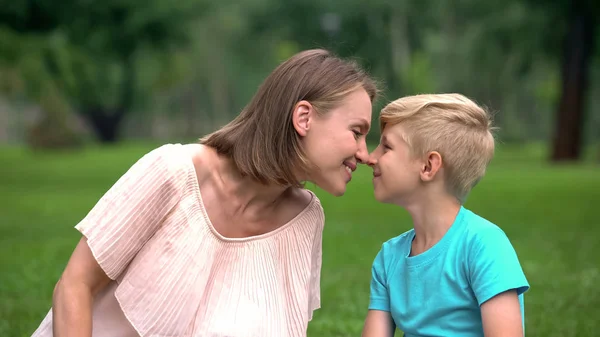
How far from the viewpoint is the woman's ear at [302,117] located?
10.5ft

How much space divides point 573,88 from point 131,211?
73.4ft

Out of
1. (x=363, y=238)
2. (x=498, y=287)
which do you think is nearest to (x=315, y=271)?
(x=498, y=287)

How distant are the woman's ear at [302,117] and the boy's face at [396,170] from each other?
0.27 m

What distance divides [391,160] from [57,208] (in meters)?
11.5

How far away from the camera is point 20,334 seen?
4836 millimetres

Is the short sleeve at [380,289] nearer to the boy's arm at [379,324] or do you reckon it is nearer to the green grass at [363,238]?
the boy's arm at [379,324]

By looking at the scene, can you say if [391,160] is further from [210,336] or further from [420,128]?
[210,336]

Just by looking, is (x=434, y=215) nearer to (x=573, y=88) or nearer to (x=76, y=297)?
(x=76, y=297)

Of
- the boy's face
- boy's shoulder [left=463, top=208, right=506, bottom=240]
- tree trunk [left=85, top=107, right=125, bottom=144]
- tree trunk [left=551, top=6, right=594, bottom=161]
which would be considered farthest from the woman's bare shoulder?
tree trunk [left=85, top=107, right=125, bottom=144]

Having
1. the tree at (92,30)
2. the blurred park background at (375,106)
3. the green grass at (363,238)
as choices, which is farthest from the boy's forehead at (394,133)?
the tree at (92,30)

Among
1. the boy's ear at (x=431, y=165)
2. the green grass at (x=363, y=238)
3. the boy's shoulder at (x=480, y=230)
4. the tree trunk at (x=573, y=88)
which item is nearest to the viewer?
the boy's shoulder at (x=480, y=230)

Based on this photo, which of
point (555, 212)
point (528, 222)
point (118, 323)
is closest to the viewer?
point (118, 323)

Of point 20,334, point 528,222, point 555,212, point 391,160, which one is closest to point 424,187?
point 391,160

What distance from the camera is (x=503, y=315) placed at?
9.45ft
